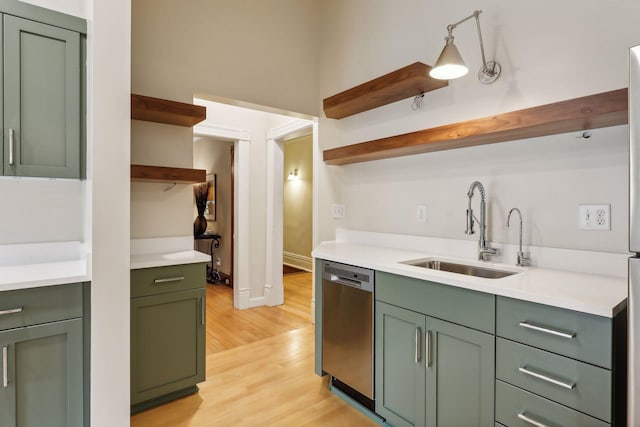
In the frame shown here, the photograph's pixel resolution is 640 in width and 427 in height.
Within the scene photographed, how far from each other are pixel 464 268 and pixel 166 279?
5.92 ft

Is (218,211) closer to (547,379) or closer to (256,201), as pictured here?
(256,201)

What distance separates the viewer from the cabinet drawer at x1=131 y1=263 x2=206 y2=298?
6.56 ft

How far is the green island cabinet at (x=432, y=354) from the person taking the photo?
1445 mm

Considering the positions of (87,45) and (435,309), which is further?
(87,45)

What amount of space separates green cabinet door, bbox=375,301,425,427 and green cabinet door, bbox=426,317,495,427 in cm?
5

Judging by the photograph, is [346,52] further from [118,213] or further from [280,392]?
[280,392]

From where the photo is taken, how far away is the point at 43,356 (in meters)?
1.52

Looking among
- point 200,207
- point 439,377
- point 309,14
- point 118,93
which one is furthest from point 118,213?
point 200,207

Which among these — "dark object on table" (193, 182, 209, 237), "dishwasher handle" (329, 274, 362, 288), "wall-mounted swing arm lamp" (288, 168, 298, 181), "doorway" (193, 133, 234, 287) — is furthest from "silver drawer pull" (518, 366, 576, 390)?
"wall-mounted swing arm lamp" (288, 168, 298, 181)

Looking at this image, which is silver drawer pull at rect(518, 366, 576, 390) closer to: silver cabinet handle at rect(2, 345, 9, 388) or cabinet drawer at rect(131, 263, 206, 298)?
cabinet drawer at rect(131, 263, 206, 298)

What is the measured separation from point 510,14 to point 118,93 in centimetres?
212

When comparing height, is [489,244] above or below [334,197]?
below

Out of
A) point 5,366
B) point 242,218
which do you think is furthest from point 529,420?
point 242,218

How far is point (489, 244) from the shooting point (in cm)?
200
